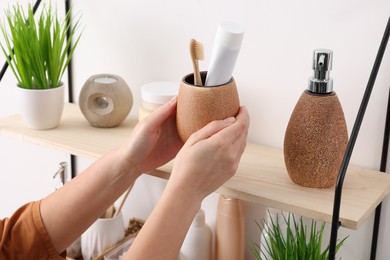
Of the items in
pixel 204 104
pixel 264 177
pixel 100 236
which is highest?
pixel 204 104

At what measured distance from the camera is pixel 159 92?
1.02 m

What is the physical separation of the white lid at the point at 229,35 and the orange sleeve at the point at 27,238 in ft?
1.29

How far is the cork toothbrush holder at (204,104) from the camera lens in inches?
32.1

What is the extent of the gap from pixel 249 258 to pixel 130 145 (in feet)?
1.16

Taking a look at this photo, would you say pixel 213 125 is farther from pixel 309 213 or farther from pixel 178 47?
pixel 178 47

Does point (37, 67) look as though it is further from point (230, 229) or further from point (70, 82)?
point (230, 229)

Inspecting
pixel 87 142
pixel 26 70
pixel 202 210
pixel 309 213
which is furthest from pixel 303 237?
pixel 26 70

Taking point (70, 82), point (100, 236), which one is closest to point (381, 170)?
point (100, 236)

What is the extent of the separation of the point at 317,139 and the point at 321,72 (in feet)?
0.28

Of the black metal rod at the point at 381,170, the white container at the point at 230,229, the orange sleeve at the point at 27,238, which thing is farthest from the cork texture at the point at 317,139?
the orange sleeve at the point at 27,238

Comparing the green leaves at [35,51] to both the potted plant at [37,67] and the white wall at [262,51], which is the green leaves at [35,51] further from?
the white wall at [262,51]

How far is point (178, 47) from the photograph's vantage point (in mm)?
1095

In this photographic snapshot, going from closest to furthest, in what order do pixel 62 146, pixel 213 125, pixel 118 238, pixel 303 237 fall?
pixel 213 125 → pixel 303 237 → pixel 62 146 → pixel 118 238

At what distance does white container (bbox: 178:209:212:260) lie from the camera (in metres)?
1.09
